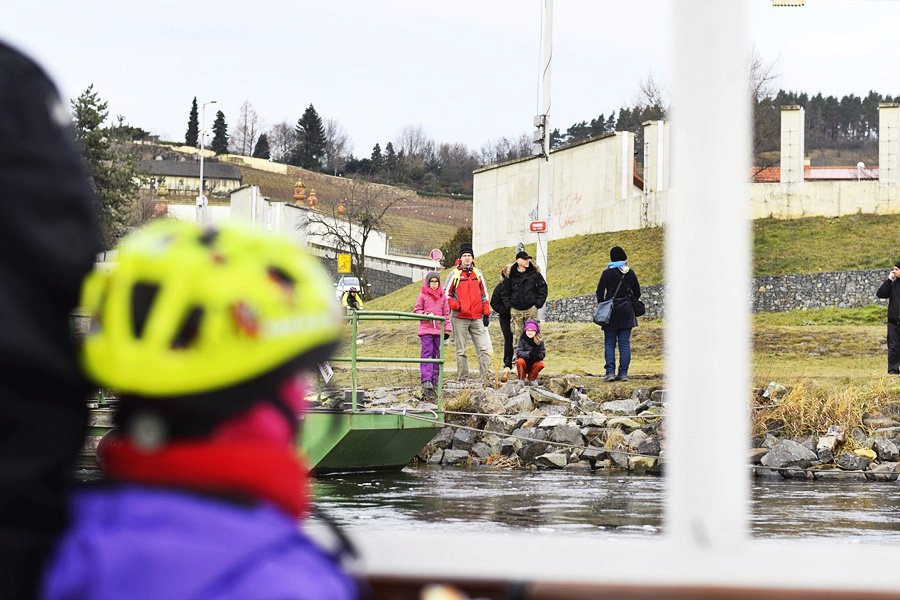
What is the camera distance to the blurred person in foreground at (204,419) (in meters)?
1.54

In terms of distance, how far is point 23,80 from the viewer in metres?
1.73

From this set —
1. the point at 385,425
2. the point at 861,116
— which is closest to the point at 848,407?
the point at 385,425

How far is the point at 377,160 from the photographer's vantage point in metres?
134

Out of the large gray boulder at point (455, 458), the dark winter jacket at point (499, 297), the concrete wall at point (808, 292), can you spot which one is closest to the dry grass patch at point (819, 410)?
the large gray boulder at point (455, 458)

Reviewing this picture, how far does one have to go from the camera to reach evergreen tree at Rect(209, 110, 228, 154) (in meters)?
144

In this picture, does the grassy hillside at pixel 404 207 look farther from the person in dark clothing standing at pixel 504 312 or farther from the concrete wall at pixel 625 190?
the person in dark clothing standing at pixel 504 312

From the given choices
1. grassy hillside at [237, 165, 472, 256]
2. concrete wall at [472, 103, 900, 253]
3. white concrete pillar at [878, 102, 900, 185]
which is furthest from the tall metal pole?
grassy hillside at [237, 165, 472, 256]

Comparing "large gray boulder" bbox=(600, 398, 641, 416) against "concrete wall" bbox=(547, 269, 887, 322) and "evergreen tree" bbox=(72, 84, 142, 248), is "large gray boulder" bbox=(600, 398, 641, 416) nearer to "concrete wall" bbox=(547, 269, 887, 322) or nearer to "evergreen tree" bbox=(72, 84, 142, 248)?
"concrete wall" bbox=(547, 269, 887, 322)

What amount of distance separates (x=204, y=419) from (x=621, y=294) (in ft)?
52.1

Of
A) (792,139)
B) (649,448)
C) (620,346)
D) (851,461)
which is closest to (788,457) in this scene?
(851,461)

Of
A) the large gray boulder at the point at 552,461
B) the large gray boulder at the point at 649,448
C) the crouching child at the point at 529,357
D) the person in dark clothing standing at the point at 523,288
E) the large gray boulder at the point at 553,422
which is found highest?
the person in dark clothing standing at the point at 523,288

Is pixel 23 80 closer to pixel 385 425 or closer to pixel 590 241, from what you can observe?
pixel 385 425

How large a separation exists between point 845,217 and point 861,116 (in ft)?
162

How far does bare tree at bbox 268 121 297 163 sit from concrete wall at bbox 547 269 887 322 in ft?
321
